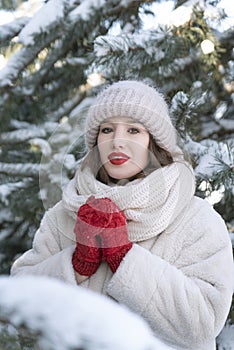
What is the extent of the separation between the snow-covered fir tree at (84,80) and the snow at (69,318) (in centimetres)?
109

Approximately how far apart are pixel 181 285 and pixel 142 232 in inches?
5.9

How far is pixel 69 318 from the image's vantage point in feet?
1.16

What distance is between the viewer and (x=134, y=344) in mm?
370

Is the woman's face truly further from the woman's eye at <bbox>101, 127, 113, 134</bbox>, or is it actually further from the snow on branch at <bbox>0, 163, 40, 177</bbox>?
the snow on branch at <bbox>0, 163, 40, 177</bbox>

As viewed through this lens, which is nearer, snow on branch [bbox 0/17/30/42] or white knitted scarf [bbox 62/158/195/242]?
white knitted scarf [bbox 62/158/195/242]

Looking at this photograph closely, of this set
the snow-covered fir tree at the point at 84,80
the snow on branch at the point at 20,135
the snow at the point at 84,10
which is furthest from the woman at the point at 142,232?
the snow on branch at the point at 20,135

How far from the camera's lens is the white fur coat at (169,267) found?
119cm

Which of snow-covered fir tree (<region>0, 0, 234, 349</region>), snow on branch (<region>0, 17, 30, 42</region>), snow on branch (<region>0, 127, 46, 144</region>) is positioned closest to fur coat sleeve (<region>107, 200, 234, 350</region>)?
snow-covered fir tree (<region>0, 0, 234, 349</region>)

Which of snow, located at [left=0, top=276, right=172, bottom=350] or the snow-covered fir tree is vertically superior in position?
snow, located at [left=0, top=276, right=172, bottom=350]

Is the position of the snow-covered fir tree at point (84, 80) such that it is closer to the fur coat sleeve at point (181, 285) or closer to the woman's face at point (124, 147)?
the woman's face at point (124, 147)

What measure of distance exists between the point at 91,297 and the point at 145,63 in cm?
155

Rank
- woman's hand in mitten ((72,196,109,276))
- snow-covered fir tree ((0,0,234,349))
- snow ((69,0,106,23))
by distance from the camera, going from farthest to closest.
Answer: snow ((69,0,106,23)) → snow-covered fir tree ((0,0,234,349)) → woman's hand in mitten ((72,196,109,276))

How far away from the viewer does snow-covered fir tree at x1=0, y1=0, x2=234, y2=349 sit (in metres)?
1.72

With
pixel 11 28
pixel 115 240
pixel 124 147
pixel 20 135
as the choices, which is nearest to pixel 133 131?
pixel 124 147
